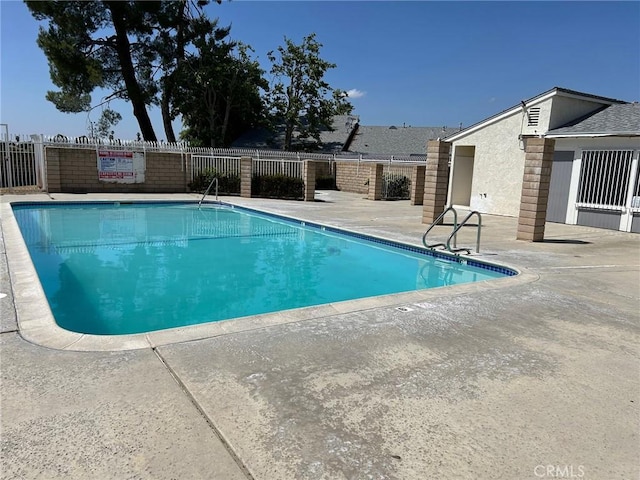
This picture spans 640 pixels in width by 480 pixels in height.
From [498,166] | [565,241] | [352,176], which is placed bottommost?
[565,241]

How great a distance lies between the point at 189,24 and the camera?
31141 mm

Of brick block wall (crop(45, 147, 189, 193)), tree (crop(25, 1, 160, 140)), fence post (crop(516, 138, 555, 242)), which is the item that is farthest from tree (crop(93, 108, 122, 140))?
fence post (crop(516, 138, 555, 242))

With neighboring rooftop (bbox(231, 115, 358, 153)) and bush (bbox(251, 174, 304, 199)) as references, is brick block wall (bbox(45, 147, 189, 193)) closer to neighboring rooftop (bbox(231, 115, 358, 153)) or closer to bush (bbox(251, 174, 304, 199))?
bush (bbox(251, 174, 304, 199))

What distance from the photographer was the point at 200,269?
8.36 m

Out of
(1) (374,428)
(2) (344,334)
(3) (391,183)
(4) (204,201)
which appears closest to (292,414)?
(1) (374,428)

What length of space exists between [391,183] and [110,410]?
1981 centimetres

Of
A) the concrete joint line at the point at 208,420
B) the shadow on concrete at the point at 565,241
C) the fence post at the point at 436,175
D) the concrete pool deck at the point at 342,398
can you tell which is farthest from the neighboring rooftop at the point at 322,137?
the concrete joint line at the point at 208,420

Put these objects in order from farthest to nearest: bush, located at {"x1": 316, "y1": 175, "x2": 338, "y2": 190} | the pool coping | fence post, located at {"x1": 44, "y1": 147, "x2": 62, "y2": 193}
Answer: bush, located at {"x1": 316, "y1": 175, "x2": 338, "y2": 190}
fence post, located at {"x1": 44, "y1": 147, "x2": 62, "y2": 193}
the pool coping

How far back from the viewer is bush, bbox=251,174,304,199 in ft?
67.2

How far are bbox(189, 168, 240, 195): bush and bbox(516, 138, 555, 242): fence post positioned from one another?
1403 centimetres

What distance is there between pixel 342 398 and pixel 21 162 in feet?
67.9

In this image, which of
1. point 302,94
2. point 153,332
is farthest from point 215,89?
point 153,332

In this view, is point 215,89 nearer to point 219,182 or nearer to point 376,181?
point 219,182

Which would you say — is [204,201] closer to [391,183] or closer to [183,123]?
[391,183]
